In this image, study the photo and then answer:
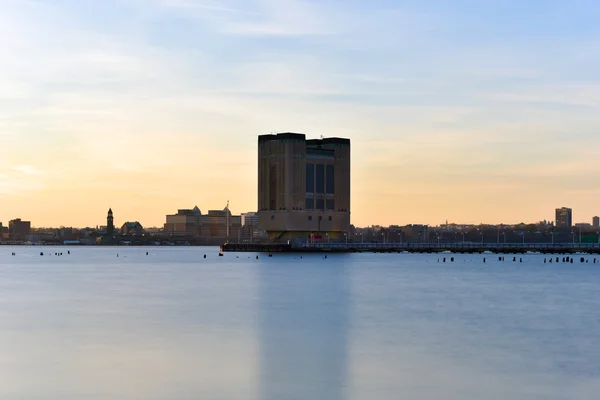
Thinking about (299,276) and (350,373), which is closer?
(350,373)

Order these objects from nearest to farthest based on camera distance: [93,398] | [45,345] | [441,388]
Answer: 1. [93,398]
2. [441,388]
3. [45,345]

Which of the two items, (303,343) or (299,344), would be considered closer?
(299,344)

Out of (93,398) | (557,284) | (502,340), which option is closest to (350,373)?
(93,398)

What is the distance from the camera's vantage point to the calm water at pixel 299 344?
34.7m

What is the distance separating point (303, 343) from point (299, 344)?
576 millimetres

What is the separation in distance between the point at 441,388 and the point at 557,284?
77.4 m

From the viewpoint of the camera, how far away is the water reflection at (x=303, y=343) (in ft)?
114

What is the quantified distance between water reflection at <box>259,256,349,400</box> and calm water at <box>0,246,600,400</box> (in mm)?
98

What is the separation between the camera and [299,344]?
47.9m

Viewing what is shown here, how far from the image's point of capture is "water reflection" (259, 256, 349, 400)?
1364 inches

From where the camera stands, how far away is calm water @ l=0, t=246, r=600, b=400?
34656mm

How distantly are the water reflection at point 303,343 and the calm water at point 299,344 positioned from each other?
3.9 inches

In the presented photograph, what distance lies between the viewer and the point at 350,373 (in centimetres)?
3806

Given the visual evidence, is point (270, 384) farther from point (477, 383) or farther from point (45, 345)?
point (45, 345)
